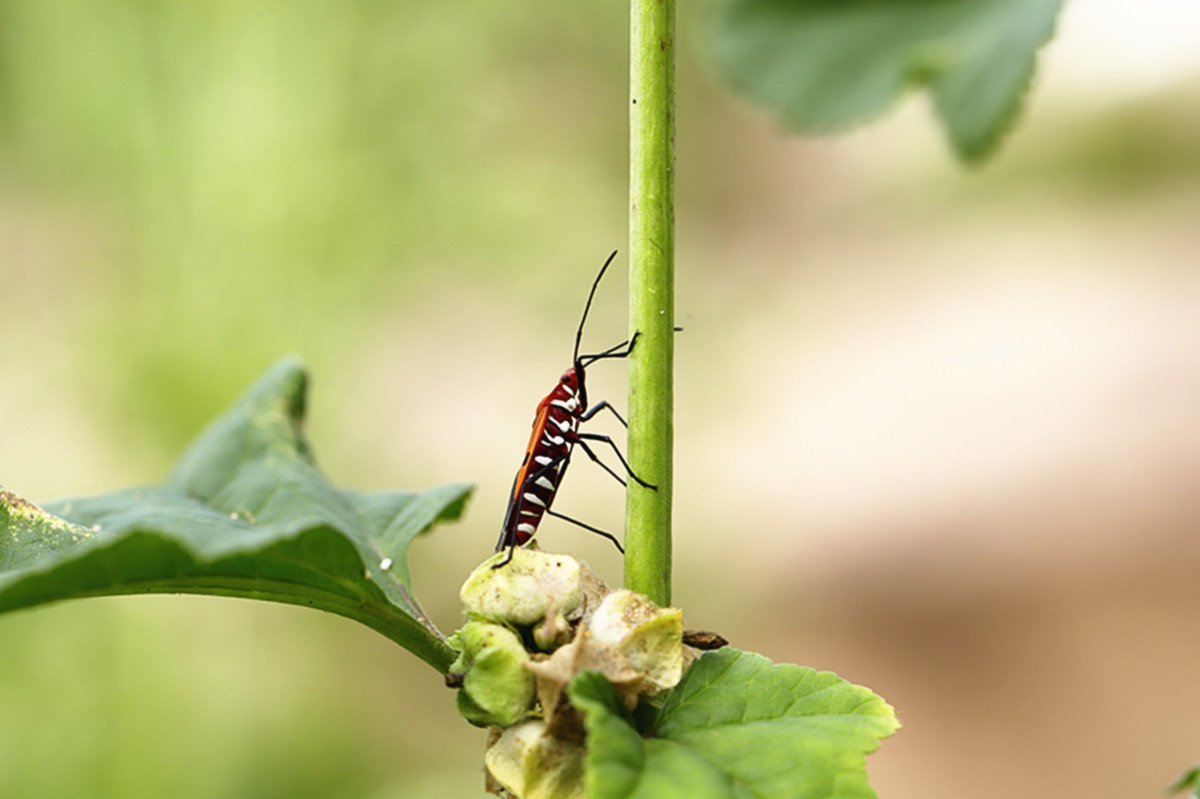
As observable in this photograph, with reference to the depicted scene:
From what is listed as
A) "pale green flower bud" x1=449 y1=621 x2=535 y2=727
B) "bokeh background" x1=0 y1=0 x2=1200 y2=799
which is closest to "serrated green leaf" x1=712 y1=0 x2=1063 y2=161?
"pale green flower bud" x1=449 y1=621 x2=535 y2=727

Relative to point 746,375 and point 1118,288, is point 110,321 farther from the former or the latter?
point 1118,288

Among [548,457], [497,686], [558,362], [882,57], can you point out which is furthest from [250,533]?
[558,362]

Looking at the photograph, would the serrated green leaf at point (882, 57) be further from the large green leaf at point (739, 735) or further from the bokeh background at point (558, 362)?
the bokeh background at point (558, 362)

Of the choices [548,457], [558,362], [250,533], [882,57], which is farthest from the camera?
[558,362]

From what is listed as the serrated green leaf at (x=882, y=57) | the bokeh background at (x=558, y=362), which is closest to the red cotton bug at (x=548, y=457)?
the serrated green leaf at (x=882, y=57)

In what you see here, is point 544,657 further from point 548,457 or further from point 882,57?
point 882,57

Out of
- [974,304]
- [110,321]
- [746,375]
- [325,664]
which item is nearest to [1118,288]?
[974,304]

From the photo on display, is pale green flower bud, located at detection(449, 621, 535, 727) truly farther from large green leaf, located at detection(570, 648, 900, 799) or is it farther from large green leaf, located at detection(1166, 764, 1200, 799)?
large green leaf, located at detection(1166, 764, 1200, 799)
